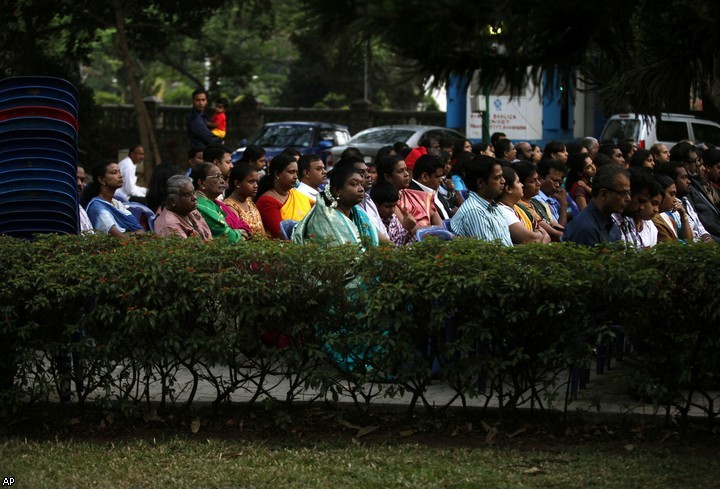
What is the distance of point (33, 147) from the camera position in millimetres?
7625

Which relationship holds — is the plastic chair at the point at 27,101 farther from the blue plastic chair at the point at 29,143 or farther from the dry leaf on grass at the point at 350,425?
the dry leaf on grass at the point at 350,425

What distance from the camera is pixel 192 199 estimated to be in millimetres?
8852

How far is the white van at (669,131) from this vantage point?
21938 mm

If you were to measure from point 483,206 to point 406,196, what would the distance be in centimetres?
167

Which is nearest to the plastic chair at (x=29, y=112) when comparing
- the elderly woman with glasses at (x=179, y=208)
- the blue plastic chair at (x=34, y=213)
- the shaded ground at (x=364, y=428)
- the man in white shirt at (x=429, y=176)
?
the blue plastic chair at (x=34, y=213)

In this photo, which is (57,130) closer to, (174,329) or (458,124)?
(174,329)

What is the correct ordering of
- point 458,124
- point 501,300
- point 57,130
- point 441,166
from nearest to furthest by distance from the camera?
1. point 501,300
2. point 57,130
3. point 441,166
4. point 458,124

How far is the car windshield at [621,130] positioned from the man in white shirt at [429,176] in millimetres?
11624

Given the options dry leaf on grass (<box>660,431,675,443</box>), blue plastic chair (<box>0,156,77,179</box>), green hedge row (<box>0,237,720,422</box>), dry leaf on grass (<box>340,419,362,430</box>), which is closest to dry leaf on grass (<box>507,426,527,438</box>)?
green hedge row (<box>0,237,720,422</box>)

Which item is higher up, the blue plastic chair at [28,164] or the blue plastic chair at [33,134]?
the blue plastic chair at [33,134]

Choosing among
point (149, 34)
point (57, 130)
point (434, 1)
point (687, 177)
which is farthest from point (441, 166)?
point (149, 34)

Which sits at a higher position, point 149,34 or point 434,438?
point 149,34

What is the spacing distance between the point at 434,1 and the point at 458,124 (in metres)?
26.8

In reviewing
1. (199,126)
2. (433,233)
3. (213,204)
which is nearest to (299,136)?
(199,126)
